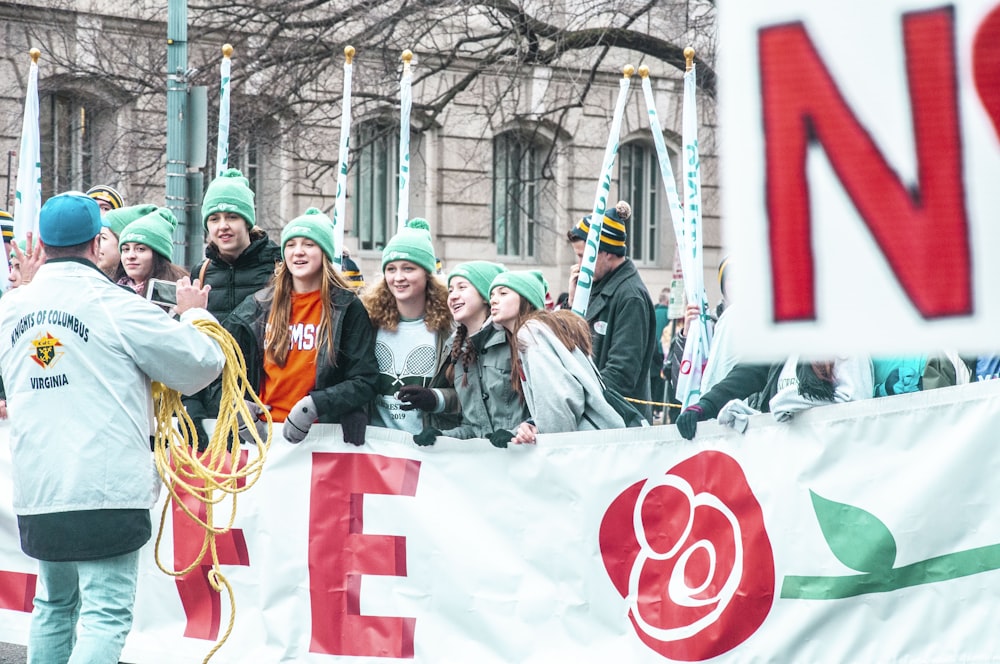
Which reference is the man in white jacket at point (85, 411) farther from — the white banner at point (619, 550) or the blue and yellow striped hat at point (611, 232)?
the blue and yellow striped hat at point (611, 232)

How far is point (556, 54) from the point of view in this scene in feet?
48.5

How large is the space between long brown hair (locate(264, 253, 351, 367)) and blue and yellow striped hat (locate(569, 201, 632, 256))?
5.65 feet

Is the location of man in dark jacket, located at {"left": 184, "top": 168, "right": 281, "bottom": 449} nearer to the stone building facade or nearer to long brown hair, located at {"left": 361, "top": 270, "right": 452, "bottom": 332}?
long brown hair, located at {"left": 361, "top": 270, "right": 452, "bottom": 332}

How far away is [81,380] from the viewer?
4449mm

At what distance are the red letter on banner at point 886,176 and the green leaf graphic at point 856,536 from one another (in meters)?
3.00

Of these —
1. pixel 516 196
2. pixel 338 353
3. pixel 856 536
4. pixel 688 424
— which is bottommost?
pixel 856 536

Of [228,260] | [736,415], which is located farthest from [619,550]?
[228,260]

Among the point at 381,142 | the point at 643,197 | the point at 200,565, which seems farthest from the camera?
the point at 643,197

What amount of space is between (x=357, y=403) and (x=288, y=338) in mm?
406

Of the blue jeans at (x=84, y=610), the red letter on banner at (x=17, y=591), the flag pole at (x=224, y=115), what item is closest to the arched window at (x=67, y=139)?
the flag pole at (x=224, y=115)

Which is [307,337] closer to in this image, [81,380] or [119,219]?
[81,380]

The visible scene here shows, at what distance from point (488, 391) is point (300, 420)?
0.73 meters

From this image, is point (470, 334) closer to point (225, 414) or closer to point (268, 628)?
point (225, 414)

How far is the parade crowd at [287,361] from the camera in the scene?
4449mm
